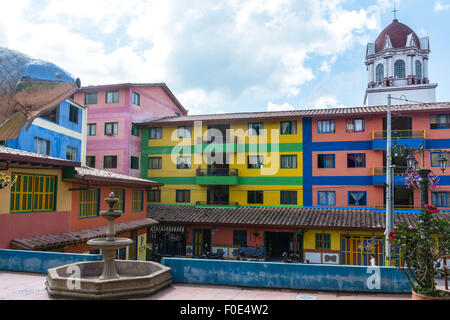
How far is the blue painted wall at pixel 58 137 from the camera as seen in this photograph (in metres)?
Result: 22.5

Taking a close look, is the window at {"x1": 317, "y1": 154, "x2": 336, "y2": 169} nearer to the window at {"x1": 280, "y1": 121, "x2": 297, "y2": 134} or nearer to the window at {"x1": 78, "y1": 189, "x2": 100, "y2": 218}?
the window at {"x1": 280, "y1": 121, "x2": 297, "y2": 134}

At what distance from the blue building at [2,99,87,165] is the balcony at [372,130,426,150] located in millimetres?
24100

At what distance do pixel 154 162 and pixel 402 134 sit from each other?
22812 millimetres

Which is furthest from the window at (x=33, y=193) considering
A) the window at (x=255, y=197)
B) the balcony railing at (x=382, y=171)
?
the balcony railing at (x=382, y=171)

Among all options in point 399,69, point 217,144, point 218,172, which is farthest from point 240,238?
point 399,69

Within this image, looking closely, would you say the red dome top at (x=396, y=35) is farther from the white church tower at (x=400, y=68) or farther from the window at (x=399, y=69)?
the window at (x=399, y=69)

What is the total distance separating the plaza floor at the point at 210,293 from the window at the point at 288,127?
2248 centimetres

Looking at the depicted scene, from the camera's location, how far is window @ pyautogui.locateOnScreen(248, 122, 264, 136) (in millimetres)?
33125

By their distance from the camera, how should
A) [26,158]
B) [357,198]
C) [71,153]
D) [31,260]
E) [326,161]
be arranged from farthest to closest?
[326,161], [357,198], [71,153], [26,158], [31,260]

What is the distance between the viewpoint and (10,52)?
3338 millimetres

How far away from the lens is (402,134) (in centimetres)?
3016

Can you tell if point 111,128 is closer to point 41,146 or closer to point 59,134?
point 59,134

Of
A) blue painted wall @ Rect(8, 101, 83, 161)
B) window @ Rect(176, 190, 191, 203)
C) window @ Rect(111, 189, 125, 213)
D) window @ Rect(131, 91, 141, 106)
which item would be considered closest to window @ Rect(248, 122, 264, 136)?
window @ Rect(176, 190, 191, 203)

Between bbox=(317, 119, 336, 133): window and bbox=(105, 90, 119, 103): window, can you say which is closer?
bbox=(317, 119, 336, 133): window
